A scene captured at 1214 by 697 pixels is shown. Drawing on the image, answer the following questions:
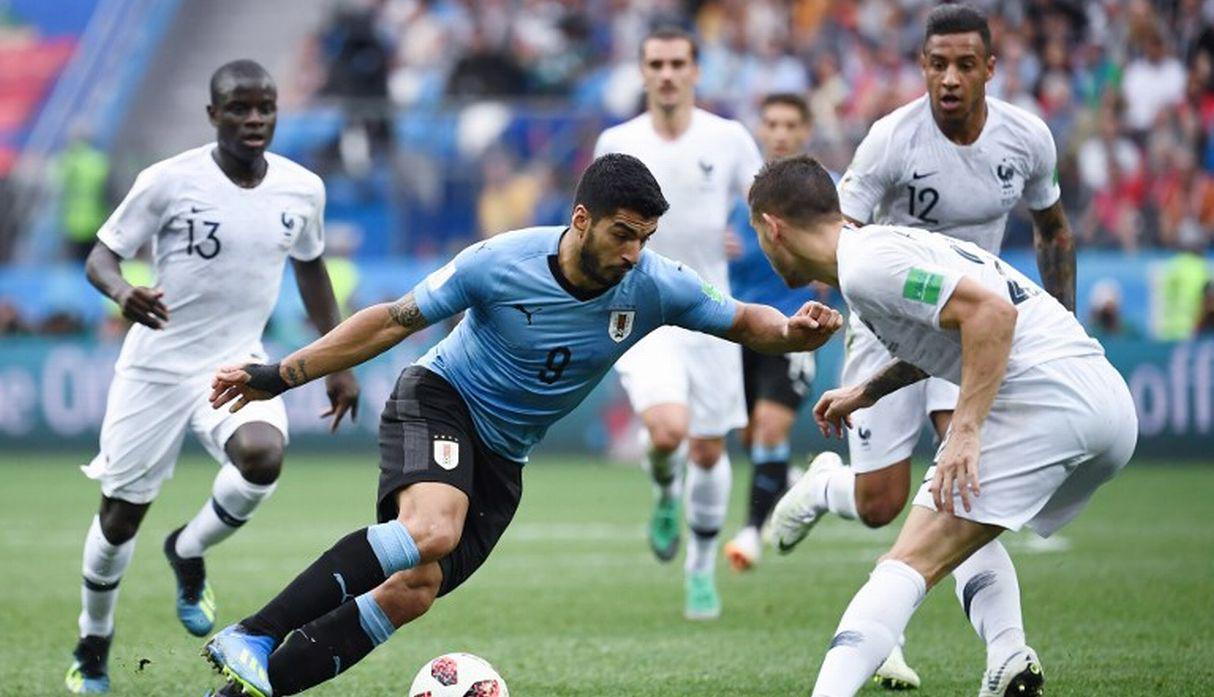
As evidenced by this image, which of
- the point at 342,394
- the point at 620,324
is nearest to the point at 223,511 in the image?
the point at 342,394

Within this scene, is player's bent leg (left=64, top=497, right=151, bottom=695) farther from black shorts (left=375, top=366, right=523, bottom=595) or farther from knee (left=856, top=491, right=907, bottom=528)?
knee (left=856, top=491, right=907, bottom=528)

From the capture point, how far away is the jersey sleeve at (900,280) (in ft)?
19.7

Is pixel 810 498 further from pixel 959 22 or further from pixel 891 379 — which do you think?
pixel 959 22

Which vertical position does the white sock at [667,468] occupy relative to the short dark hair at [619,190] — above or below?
below

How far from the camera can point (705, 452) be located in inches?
420

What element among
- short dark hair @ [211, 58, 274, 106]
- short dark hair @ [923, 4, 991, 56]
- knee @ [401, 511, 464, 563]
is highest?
short dark hair @ [923, 4, 991, 56]

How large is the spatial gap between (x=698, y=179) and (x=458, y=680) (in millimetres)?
4655

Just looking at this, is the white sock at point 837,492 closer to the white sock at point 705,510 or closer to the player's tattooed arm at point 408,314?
the white sock at point 705,510

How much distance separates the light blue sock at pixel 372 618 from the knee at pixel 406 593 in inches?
0.7

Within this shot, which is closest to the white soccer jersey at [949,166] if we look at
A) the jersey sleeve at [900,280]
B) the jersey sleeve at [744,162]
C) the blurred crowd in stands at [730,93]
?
the jersey sleeve at [900,280]

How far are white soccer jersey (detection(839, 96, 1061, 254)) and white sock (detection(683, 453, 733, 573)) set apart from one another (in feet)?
9.02

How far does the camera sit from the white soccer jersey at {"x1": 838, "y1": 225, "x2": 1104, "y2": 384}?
237 inches

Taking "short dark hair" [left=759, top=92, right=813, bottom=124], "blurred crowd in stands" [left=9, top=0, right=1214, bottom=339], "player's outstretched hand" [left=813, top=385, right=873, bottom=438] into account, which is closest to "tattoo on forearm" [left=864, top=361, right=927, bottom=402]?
"player's outstretched hand" [left=813, top=385, right=873, bottom=438]

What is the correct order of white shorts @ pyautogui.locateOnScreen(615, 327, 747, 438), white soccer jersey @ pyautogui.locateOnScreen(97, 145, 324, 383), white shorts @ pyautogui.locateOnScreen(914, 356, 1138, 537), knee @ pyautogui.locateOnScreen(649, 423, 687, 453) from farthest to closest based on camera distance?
white shorts @ pyautogui.locateOnScreen(615, 327, 747, 438) → knee @ pyautogui.locateOnScreen(649, 423, 687, 453) → white soccer jersey @ pyautogui.locateOnScreen(97, 145, 324, 383) → white shorts @ pyautogui.locateOnScreen(914, 356, 1138, 537)
